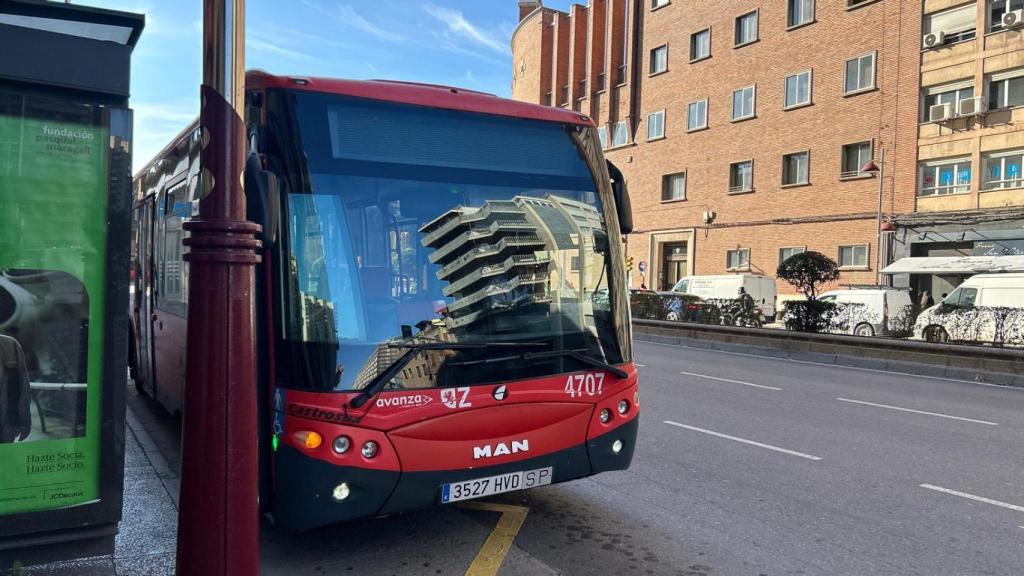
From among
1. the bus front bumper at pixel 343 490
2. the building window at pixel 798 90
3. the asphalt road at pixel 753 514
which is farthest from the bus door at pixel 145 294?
the building window at pixel 798 90

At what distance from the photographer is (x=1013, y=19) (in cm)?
2470

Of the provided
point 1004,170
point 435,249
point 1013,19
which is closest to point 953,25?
point 1013,19

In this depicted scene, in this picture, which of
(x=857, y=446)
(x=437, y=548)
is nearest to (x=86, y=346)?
(x=437, y=548)

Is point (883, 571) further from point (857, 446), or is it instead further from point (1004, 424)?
point (1004, 424)

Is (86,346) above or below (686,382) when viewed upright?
above

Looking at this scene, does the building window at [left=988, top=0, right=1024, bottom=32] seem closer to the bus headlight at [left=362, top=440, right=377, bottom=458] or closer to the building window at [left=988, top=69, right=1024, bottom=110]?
the building window at [left=988, top=69, right=1024, bottom=110]

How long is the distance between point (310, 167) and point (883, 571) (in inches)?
152

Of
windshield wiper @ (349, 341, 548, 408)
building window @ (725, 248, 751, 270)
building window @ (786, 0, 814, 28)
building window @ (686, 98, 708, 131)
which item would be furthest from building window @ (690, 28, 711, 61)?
windshield wiper @ (349, 341, 548, 408)

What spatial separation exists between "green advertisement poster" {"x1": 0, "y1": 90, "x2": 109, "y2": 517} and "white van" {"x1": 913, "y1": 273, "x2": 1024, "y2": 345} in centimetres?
1686

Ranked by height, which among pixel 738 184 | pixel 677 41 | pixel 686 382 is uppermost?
pixel 677 41

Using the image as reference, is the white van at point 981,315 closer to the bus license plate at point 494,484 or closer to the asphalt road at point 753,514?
the asphalt road at point 753,514

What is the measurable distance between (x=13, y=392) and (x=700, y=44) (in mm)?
37079

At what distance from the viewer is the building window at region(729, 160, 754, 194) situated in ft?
110

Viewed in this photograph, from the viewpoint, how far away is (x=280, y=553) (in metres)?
4.45
